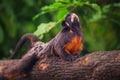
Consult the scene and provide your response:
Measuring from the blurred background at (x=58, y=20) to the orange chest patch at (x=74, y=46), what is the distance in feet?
2.64

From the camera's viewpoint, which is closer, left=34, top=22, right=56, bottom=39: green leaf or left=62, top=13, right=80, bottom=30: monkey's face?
left=62, top=13, right=80, bottom=30: monkey's face

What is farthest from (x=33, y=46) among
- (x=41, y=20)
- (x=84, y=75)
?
(x=41, y=20)

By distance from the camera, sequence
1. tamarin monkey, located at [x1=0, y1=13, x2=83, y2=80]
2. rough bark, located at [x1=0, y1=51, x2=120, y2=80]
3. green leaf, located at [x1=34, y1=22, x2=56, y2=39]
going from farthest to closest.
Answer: green leaf, located at [x1=34, y1=22, x2=56, y2=39], tamarin monkey, located at [x1=0, y1=13, x2=83, y2=80], rough bark, located at [x1=0, y1=51, x2=120, y2=80]

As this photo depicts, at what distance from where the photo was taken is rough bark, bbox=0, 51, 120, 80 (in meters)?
4.63

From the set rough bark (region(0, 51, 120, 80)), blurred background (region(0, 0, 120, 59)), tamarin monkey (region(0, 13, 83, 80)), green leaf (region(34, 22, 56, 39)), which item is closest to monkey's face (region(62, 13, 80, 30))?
tamarin monkey (region(0, 13, 83, 80))

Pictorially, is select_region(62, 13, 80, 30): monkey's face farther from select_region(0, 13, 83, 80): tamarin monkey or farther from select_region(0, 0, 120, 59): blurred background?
select_region(0, 0, 120, 59): blurred background

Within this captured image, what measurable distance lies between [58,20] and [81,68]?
1431 mm

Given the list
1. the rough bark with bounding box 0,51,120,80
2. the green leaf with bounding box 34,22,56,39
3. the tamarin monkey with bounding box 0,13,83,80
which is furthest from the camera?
the green leaf with bounding box 34,22,56,39

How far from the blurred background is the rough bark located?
87 cm

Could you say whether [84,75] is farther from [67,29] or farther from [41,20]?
[41,20]

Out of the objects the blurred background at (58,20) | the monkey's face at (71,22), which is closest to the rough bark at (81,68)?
the monkey's face at (71,22)

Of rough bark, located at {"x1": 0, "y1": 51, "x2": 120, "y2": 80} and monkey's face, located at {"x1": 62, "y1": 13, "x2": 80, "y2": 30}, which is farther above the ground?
→ monkey's face, located at {"x1": 62, "y1": 13, "x2": 80, "y2": 30}

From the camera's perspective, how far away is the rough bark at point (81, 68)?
4.63m

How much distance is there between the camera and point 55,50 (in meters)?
5.36
